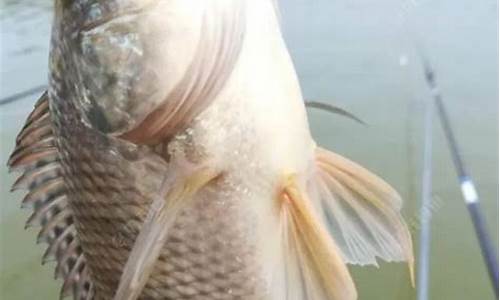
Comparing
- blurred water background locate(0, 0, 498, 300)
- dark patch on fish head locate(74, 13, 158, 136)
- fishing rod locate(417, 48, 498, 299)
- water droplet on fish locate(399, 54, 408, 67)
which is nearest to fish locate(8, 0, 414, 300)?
dark patch on fish head locate(74, 13, 158, 136)

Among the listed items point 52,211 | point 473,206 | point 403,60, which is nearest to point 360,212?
point 52,211

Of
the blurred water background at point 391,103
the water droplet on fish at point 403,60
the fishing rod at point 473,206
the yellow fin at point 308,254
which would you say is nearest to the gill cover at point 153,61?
the yellow fin at point 308,254

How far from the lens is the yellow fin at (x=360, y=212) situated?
2.40 feet

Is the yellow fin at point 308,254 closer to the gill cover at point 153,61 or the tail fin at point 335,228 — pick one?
the tail fin at point 335,228

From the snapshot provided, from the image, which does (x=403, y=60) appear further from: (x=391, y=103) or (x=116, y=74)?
(x=116, y=74)

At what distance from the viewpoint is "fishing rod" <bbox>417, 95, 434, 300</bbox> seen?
1235 mm

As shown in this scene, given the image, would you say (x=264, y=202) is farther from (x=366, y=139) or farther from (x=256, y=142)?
(x=366, y=139)

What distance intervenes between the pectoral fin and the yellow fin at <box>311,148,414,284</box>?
0.44 ft

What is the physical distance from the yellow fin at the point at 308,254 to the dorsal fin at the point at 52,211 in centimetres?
21

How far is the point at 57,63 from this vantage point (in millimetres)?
673

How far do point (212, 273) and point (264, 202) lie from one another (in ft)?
0.27

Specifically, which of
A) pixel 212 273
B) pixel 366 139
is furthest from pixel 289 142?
pixel 366 139

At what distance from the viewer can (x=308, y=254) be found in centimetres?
69

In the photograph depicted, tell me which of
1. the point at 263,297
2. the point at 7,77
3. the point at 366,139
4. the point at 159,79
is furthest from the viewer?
the point at 7,77
